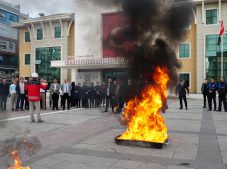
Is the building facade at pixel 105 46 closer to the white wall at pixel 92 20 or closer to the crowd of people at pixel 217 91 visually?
the white wall at pixel 92 20

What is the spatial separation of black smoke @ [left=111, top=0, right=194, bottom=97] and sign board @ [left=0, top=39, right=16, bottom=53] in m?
49.0

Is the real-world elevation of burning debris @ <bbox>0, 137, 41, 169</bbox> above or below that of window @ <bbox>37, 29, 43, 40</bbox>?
below

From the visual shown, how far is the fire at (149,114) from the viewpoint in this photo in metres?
6.16

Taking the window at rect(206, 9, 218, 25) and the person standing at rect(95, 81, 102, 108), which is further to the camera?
the window at rect(206, 9, 218, 25)

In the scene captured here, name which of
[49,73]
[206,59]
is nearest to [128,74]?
[206,59]

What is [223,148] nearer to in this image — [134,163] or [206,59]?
[134,163]

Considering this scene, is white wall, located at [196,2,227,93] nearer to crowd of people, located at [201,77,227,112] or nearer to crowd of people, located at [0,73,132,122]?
crowd of people, located at [201,77,227,112]

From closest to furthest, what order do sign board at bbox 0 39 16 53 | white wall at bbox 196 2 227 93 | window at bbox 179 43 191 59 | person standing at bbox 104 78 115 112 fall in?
person standing at bbox 104 78 115 112 → white wall at bbox 196 2 227 93 → window at bbox 179 43 191 59 → sign board at bbox 0 39 16 53

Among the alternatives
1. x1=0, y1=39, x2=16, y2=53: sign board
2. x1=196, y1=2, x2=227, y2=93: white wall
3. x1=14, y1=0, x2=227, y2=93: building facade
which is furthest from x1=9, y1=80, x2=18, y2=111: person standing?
x1=0, y1=39, x2=16, y2=53: sign board

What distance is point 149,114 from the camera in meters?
6.16

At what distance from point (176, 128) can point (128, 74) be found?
3.04 m

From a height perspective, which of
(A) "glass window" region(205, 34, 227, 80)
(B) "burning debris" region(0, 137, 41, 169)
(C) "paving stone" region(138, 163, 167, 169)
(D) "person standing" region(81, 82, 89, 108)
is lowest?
(C) "paving stone" region(138, 163, 167, 169)

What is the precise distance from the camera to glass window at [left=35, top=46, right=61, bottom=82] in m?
38.0

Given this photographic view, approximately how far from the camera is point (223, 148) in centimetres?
589
